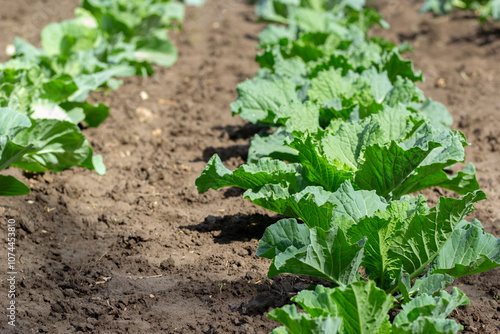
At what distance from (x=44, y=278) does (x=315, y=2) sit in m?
5.22

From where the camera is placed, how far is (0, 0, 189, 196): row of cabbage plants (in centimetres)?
332

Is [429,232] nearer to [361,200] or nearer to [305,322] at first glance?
[361,200]

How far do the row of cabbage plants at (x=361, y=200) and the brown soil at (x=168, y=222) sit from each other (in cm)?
30

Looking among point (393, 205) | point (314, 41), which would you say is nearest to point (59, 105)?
point (314, 41)

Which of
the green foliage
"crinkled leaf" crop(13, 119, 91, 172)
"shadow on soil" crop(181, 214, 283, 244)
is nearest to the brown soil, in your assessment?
"shadow on soil" crop(181, 214, 283, 244)

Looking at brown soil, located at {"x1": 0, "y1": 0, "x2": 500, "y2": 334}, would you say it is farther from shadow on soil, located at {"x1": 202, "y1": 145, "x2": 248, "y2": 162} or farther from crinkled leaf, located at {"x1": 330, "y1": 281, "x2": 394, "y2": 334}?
crinkled leaf, located at {"x1": 330, "y1": 281, "x2": 394, "y2": 334}

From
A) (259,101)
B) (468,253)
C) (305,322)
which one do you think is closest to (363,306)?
(305,322)

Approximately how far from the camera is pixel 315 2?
22.6 feet

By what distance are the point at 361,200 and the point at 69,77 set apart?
2479 millimetres

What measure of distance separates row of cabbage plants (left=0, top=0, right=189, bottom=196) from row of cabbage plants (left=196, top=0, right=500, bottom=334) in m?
1.12

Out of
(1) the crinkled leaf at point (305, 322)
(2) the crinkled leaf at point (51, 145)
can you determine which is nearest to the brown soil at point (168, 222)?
(2) the crinkled leaf at point (51, 145)

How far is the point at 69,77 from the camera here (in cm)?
399

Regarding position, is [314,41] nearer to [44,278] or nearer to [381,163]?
[381,163]

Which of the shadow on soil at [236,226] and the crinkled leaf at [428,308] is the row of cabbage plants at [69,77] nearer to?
the shadow on soil at [236,226]
